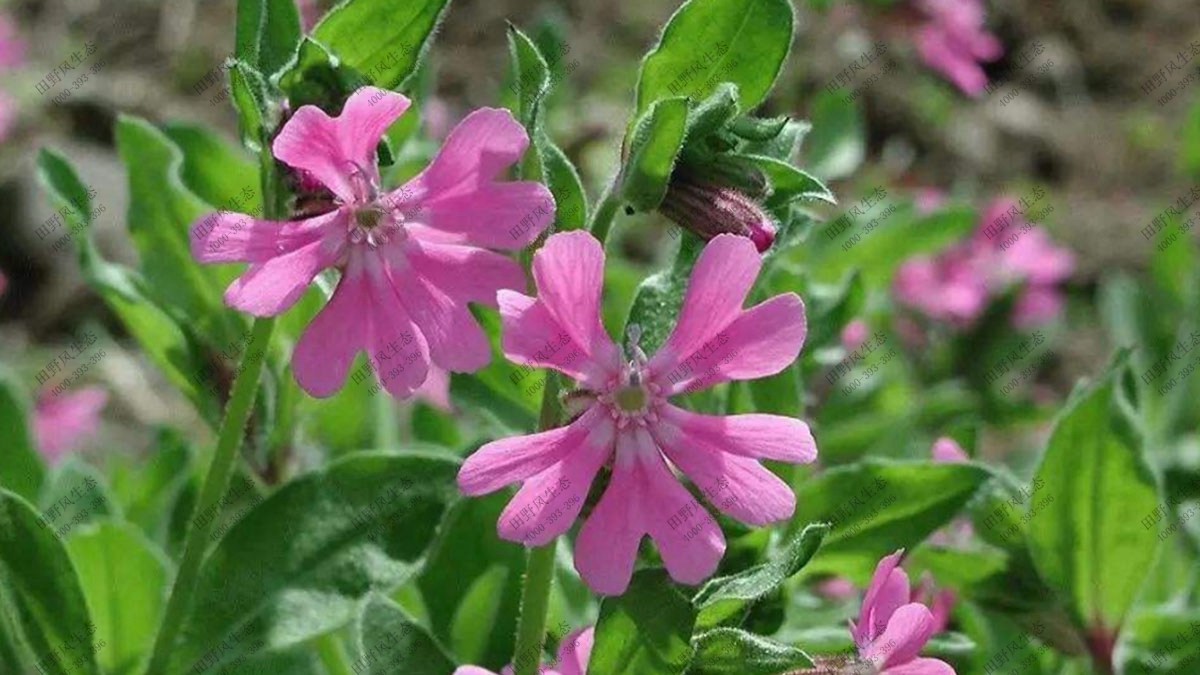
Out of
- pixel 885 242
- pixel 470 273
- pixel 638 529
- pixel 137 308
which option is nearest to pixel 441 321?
pixel 470 273

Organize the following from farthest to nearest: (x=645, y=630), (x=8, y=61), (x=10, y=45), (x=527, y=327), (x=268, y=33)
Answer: (x=10, y=45)
(x=8, y=61)
(x=268, y=33)
(x=645, y=630)
(x=527, y=327)

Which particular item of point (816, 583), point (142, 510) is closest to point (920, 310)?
point (816, 583)

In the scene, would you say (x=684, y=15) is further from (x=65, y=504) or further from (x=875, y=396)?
(x=875, y=396)

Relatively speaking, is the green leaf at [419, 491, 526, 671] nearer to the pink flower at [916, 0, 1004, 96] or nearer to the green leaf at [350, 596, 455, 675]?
the green leaf at [350, 596, 455, 675]

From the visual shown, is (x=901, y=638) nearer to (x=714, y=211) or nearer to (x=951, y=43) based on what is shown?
(x=714, y=211)

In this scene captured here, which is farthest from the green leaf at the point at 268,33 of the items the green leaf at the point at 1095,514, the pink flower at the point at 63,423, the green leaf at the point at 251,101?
the pink flower at the point at 63,423

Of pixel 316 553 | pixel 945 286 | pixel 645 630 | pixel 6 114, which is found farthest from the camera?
pixel 6 114

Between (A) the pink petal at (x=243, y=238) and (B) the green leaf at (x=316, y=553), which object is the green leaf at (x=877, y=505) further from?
(A) the pink petal at (x=243, y=238)

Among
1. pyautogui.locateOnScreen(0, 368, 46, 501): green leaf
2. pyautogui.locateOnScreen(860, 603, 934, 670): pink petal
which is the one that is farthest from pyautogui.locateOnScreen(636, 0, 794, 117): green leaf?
pyautogui.locateOnScreen(0, 368, 46, 501): green leaf
